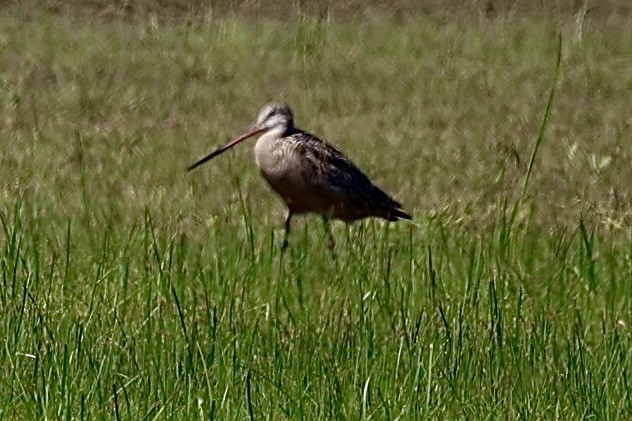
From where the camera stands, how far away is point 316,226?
7.57 meters

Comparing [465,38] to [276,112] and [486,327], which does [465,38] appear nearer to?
[276,112]

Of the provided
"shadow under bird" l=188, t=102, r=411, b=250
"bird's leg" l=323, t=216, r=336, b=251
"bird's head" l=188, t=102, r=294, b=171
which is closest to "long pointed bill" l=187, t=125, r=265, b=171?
"bird's head" l=188, t=102, r=294, b=171

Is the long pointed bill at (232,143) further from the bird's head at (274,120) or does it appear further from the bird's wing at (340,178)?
the bird's wing at (340,178)

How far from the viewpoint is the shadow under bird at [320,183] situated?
764 cm

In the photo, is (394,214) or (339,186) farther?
(339,186)

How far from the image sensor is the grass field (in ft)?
13.1

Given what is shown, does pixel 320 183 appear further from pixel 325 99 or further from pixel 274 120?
pixel 325 99

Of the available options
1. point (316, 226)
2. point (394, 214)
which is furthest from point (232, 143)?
point (394, 214)

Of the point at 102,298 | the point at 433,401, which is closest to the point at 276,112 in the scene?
the point at 102,298

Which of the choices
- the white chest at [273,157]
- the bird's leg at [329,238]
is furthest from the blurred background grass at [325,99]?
the bird's leg at [329,238]

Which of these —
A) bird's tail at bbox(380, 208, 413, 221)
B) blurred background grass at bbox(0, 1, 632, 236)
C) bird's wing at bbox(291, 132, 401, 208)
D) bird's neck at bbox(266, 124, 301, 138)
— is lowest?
blurred background grass at bbox(0, 1, 632, 236)

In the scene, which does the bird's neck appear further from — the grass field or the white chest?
the grass field

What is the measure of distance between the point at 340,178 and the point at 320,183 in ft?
0.32

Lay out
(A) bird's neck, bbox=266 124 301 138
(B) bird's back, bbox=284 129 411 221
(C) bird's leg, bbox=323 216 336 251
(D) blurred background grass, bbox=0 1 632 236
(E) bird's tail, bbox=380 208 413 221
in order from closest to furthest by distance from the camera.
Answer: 1. (C) bird's leg, bbox=323 216 336 251
2. (E) bird's tail, bbox=380 208 413 221
3. (B) bird's back, bbox=284 129 411 221
4. (A) bird's neck, bbox=266 124 301 138
5. (D) blurred background grass, bbox=0 1 632 236
